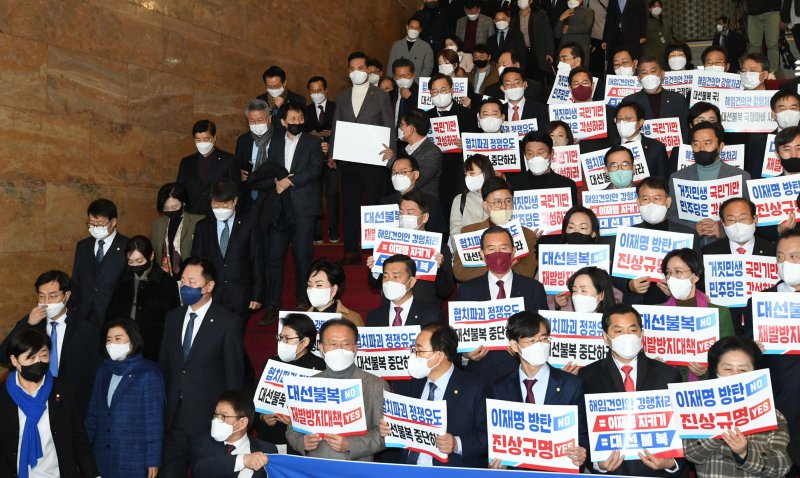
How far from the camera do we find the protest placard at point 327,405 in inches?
245

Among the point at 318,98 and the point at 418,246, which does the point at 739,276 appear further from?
the point at 318,98

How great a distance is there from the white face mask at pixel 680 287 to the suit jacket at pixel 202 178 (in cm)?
500

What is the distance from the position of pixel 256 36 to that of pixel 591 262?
7841 millimetres

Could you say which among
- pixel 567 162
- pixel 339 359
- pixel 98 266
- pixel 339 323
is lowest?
pixel 339 359

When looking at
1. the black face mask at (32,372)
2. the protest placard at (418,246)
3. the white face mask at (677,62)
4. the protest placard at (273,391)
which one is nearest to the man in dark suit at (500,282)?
the protest placard at (418,246)

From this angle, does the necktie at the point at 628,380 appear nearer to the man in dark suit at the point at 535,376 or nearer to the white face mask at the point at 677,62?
the man in dark suit at the point at 535,376

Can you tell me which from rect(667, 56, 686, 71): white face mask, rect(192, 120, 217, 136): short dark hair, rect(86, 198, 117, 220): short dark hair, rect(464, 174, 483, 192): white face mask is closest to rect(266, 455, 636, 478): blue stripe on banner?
rect(86, 198, 117, 220): short dark hair

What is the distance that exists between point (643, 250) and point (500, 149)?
2.92m

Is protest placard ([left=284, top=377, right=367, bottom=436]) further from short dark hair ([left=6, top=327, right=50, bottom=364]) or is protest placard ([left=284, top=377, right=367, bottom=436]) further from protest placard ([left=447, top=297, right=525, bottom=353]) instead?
short dark hair ([left=6, top=327, right=50, bottom=364])

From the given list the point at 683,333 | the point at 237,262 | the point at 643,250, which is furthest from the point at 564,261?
the point at 237,262

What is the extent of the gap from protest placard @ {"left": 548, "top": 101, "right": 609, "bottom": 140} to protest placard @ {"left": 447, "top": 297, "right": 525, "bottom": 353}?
13.6 ft

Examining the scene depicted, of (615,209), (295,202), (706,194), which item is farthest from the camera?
(295,202)

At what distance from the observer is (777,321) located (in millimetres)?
6406

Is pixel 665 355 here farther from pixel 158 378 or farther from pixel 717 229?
pixel 158 378
